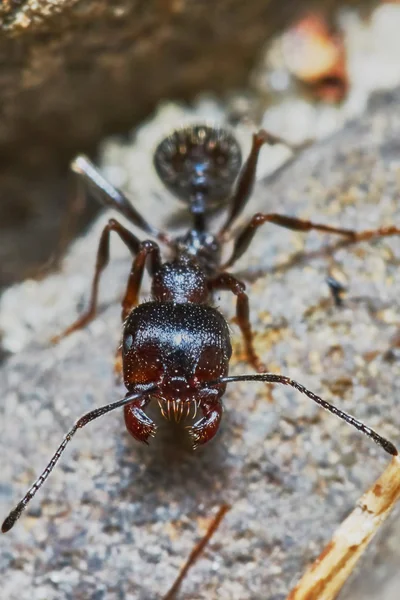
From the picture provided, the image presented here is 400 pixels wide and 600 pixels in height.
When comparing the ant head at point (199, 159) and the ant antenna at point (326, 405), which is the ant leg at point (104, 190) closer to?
the ant head at point (199, 159)

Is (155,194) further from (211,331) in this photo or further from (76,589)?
(76,589)

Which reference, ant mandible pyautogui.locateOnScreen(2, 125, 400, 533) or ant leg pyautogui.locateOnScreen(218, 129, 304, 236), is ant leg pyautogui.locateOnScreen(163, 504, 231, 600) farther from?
ant leg pyautogui.locateOnScreen(218, 129, 304, 236)

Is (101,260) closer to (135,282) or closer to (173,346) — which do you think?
(135,282)

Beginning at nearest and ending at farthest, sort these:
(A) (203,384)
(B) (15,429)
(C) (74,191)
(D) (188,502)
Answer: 1. (A) (203,384)
2. (D) (188,502)
3. (B) (15,429)
4. (C) (74,191)

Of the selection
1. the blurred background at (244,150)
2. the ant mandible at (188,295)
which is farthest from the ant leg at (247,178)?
the blurred background at (244,150)

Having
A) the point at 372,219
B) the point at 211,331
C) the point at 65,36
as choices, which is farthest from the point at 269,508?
the point at 65,36

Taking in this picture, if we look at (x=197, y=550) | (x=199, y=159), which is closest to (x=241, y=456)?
(x=197, y=550)
